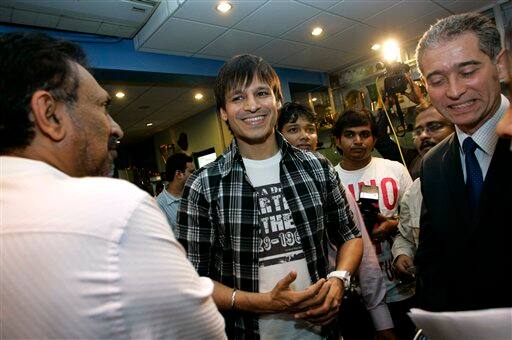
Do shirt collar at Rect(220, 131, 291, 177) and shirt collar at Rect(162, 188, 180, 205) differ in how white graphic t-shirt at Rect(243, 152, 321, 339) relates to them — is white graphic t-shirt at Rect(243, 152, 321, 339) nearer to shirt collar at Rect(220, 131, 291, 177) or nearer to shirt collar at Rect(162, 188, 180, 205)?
shirt collar at Rect(220, 131, 291, 177)

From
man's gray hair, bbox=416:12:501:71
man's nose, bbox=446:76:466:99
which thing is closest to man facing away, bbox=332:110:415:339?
man's nose, bbox=446:76:466:99

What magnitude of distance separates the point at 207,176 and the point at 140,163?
10.7m

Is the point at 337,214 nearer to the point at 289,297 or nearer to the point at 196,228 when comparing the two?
the point at 289,297

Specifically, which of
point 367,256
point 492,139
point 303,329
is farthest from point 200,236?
point 492,139

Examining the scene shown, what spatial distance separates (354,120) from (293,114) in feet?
1.72

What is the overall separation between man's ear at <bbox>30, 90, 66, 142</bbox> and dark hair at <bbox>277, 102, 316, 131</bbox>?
195 centimetres

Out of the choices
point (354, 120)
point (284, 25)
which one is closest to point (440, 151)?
point (354, 120)

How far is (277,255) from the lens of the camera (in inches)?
52.1

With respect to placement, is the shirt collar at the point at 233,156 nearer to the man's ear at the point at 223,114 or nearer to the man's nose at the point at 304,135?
the man's ear at the point at 223,114

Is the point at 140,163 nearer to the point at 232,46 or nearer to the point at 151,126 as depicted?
the point at 151,126

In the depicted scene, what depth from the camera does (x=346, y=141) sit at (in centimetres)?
264

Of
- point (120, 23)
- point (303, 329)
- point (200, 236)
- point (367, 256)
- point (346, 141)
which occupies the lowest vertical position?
point (303, 329)

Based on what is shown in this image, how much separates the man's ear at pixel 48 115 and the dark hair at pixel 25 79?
0.04 feet

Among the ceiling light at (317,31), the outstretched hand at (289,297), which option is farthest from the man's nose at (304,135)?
the ceiling light at (317,31)
